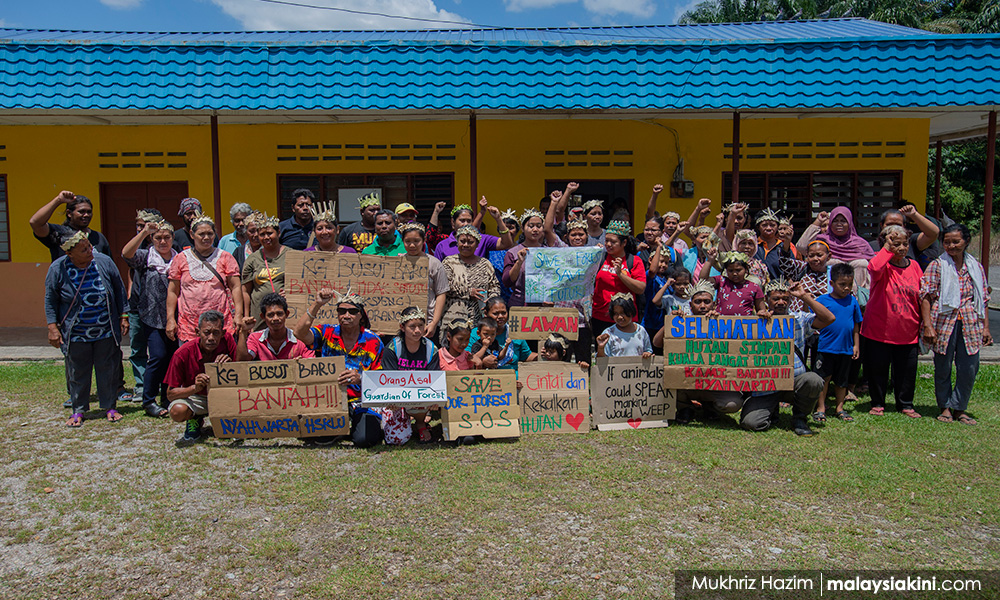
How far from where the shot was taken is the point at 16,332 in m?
10.9

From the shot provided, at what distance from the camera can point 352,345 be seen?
5680mm

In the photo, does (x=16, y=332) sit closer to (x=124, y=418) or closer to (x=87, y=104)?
(x=87, y=104)

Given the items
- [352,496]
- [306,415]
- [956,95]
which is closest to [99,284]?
[306,415]

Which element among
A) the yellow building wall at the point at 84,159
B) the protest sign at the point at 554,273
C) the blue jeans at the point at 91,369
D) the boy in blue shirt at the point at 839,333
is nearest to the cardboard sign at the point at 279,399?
the blue jeans at the point at 91,369

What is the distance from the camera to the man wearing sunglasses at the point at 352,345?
5.44 m

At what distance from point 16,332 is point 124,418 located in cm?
635

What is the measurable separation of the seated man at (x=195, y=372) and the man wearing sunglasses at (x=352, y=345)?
0.64 meters

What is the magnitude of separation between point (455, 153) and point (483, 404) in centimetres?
626

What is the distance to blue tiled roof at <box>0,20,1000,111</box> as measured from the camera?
889cm

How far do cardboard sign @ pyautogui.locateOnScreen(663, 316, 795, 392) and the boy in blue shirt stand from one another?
0.58 metres

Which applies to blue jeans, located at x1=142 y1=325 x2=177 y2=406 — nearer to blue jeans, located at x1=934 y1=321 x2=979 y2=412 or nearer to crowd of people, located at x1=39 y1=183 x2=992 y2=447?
crowd of people, located at x1=39 y1=183 x2=992 y2=447

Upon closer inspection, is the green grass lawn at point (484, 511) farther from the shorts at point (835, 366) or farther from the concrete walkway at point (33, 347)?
the concrete walkway at point (33, 347)

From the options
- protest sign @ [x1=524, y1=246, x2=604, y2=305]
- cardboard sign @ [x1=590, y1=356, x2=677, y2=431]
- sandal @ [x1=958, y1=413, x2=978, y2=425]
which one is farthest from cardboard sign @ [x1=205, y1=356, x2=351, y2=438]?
sandal @ [x1=958, y1=413, x2=978, y2=425]

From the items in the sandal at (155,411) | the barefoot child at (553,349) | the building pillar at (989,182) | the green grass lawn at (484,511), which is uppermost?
the building pillar at (989,182)
